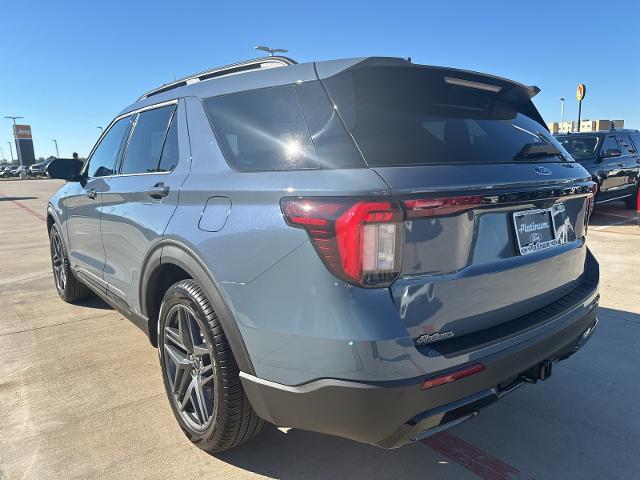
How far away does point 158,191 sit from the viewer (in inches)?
108

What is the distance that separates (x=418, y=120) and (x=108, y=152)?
9.18ft

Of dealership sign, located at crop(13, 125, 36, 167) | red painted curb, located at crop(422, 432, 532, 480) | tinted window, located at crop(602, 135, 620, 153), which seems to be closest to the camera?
red painted curb, located at crop(422, 432, 532, 480)

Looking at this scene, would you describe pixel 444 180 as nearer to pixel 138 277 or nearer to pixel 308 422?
pixel 308 422

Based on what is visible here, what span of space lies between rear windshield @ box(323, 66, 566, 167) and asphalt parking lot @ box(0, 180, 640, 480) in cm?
147

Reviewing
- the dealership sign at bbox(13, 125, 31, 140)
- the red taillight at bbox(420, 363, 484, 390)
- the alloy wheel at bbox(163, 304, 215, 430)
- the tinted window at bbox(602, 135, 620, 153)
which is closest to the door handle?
the alloy wheel at bbox(163, 304, 215, 430)

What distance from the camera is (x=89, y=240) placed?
398cm

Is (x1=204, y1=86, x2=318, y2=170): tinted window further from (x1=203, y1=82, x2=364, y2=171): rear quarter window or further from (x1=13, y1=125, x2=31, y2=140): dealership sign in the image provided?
(x1=13, y1=125, x2=31, y2=140): dealership sign

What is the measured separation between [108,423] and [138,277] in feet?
2.81

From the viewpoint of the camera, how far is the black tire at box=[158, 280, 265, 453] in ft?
7.16

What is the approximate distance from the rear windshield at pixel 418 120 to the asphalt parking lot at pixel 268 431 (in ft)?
4.83

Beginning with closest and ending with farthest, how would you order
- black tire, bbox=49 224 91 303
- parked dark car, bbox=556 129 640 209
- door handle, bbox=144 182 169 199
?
door handle, bbox=144 182 169 199 < black tire, bbox=49 224 91 303 < parked dark car, bbox=556 129 640 209

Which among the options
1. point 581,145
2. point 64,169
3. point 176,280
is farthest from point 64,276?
point 581,145

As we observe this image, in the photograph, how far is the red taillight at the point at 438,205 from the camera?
1728mm

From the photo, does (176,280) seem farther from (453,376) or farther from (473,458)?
(473,458)
